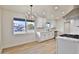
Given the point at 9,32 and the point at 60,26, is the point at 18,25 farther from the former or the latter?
the point at 60,26

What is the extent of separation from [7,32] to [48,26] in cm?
67

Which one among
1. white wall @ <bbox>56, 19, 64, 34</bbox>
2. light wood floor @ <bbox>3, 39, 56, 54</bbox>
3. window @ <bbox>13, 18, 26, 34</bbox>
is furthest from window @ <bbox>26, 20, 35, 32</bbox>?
white wall @ <bbox>56, 19, 64, 34</bbox>

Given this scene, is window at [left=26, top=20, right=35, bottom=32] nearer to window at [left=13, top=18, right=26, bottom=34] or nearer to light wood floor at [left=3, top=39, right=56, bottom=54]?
window at [left=13, top=18, right=26, bottom=34]

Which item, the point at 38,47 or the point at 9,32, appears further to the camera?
the point at 38,47

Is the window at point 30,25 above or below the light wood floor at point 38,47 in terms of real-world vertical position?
above

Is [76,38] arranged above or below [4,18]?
below

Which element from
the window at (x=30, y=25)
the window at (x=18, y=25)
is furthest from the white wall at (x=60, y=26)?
the window at (x=18, y=25)

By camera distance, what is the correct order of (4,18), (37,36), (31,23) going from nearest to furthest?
(4,18) → (31,23) → (37,36)

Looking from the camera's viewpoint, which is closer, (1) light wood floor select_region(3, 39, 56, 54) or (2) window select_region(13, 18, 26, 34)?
(2) window select_region(13, 18, 26, 34)

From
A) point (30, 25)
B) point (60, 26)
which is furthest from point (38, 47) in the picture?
point (60, 26)

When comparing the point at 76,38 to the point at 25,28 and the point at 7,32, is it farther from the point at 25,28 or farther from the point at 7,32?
the point at 7,32

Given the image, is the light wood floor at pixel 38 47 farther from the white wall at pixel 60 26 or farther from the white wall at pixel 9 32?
the white wall at pixel 60 26
